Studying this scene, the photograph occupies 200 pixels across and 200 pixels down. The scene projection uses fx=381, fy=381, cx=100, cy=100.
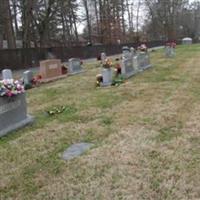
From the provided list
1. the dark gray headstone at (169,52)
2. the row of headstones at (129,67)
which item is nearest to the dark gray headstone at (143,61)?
the row of headstones at (129,67)

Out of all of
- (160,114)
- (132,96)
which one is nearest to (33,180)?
(160,114)

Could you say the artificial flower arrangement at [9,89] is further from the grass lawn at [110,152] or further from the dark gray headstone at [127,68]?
the dark gray headstone at [127,68]

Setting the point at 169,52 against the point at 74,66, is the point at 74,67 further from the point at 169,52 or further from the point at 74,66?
the point at 169,52

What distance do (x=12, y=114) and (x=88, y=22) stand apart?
138 feet

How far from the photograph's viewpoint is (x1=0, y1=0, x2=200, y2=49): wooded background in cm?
2926

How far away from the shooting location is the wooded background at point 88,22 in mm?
29259

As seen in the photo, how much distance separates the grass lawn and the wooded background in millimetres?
19741

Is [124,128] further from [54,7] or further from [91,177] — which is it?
[54,7]

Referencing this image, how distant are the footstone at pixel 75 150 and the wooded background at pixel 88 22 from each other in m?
21.6

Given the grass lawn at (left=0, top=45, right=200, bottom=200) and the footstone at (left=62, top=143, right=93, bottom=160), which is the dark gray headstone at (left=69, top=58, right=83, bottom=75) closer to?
the grass lawn at (left=0, top=45, right=200, bottom=200)

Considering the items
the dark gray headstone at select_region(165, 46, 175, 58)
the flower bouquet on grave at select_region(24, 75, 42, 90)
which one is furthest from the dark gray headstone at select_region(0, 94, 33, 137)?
the dark gray headstone at select_region(165, 46, 175, 58)

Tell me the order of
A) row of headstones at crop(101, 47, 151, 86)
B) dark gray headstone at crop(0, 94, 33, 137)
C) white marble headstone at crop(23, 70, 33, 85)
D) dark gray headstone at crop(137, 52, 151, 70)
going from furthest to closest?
1. dark gray headstone at crop(137, 52, 151, 70)
2. white marble headstone at crop(23, 70, 33, 85)
3. row of headstones at crop(101, 47, 151, 86)
4. dark gray headstone at crop(0, 94, 33, 137)

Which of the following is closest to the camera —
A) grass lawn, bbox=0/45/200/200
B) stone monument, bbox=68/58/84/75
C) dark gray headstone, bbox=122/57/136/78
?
grass lawn, bbox=0/45/200/200

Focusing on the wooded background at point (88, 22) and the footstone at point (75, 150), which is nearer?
the footstone at point (75, 150)
